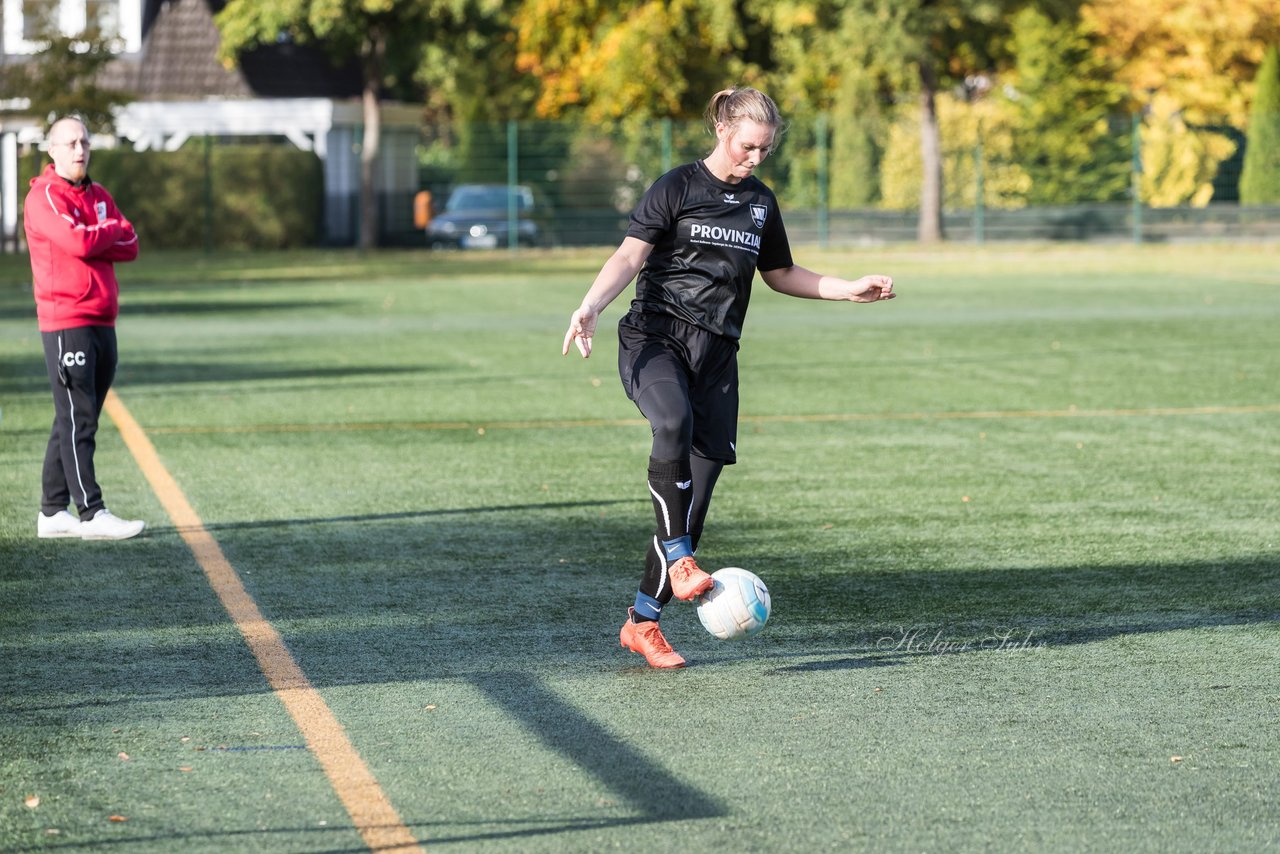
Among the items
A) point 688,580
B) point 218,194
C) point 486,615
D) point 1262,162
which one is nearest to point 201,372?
point 486,615

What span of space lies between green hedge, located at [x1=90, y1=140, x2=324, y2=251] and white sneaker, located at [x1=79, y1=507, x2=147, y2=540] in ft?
107

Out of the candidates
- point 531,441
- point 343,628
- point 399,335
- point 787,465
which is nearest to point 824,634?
point 343,628

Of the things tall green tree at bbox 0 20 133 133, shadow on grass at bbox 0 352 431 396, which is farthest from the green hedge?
shadow on grass at bbox 0 352 431 396

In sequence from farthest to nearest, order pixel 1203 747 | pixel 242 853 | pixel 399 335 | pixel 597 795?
pixel 399 335, pixel 1203 747, pixel 597 795, pixel 242 853

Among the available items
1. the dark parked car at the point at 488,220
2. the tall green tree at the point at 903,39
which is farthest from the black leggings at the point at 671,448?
the tall green tree at the point at 903,39

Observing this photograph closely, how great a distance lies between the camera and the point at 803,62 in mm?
46375

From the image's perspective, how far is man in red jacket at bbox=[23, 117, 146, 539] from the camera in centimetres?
848

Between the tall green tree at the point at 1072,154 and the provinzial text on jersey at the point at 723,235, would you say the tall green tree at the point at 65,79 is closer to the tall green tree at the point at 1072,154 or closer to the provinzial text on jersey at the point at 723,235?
the tall green tree at the point at 1072,154

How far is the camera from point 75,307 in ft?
28.5

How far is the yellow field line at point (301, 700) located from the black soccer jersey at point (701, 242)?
5.59 ft

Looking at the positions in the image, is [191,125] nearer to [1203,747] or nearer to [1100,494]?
[1100,494]

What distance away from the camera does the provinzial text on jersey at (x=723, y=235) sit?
6371 mm

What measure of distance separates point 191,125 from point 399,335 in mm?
29158

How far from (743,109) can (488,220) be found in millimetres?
35408
